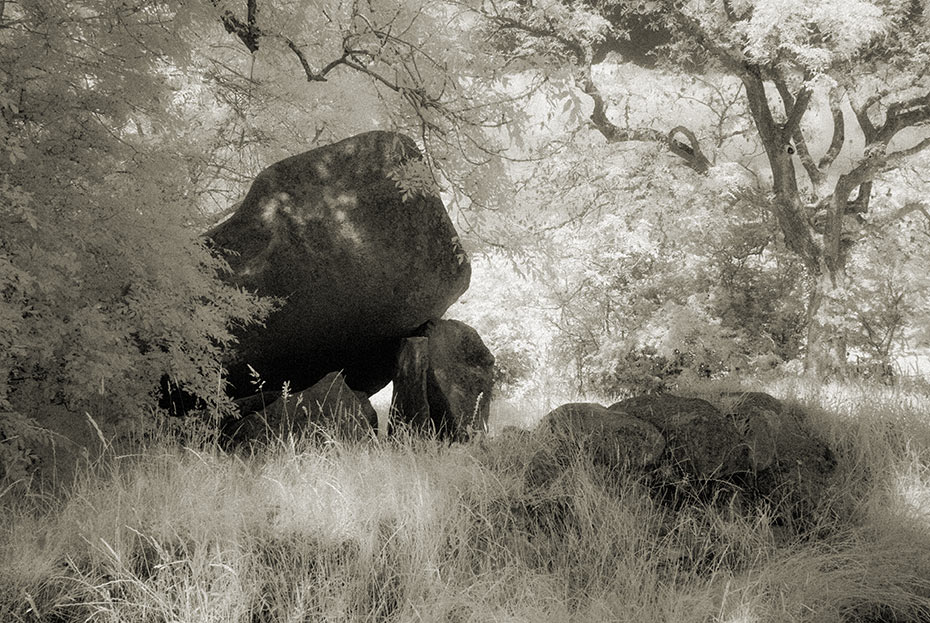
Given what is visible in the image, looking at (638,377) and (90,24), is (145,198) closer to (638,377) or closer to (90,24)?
(90,24)

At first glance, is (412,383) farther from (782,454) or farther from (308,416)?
(782,454)

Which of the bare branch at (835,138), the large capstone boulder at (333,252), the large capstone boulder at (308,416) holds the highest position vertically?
the bare branch at (835,138)

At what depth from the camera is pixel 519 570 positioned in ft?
12.7

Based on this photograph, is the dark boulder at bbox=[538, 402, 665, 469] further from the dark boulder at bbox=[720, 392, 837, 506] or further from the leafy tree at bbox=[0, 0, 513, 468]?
the leafy tree at bbox=[0, 0, 513, 468]

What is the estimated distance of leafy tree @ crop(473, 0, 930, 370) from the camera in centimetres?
996

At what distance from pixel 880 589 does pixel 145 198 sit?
192 inches

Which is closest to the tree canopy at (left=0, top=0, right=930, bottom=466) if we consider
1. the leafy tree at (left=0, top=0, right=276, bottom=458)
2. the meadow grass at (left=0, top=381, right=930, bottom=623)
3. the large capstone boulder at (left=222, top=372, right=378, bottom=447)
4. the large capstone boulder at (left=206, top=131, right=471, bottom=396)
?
the leafy tree at (left=0, top=0, right=276, bottom=458)

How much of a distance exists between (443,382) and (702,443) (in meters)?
2.83

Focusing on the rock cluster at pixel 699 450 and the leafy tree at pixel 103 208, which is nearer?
the leafy tree at pixel 103 208

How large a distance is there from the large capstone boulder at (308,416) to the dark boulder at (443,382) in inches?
19.6

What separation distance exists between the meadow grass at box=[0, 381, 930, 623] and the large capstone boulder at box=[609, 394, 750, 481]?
266 mm

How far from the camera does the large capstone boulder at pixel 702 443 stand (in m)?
4.81

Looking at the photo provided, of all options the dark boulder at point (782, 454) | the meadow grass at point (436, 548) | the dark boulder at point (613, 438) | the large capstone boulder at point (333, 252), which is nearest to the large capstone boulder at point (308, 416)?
the large capstone boulder at point (333, 252)

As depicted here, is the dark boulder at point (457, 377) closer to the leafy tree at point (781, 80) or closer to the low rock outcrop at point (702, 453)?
the low rock outcrop at point (702, 453)
